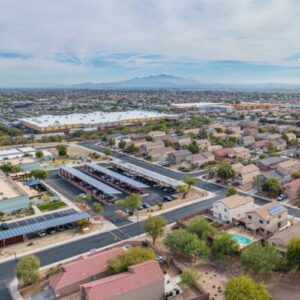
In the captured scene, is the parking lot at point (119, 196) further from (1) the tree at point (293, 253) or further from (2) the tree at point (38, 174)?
(1) the tree at point (293, 253)

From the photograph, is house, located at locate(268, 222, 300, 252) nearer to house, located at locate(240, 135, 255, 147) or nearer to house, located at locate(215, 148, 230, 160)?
house, located at locate(215, 148, 230, 160)

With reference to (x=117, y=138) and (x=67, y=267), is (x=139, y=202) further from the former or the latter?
(x=117, y=138)

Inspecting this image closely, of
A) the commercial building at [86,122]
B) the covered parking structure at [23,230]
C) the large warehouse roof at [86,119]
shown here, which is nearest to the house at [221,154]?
the covered parking structure at [23,230]

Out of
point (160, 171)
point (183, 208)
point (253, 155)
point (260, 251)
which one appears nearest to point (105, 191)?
point (183, 208)

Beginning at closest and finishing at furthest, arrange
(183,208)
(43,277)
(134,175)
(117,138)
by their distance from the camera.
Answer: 1. (43,277)
2. (183,208)
3. (134,175)
4. (117,138)

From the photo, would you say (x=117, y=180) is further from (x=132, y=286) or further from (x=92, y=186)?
(x=132, y=286)

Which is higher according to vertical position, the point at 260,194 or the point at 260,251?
the point at 260,251
